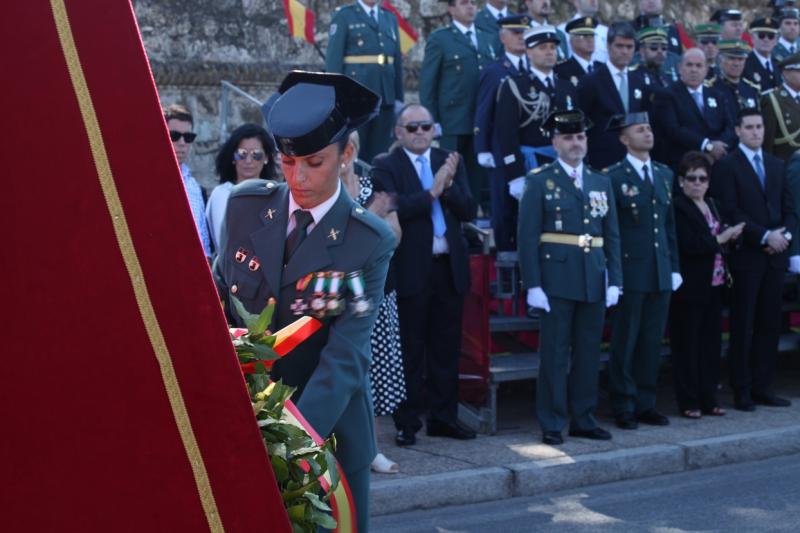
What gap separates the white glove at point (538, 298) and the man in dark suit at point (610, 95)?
6.78ft

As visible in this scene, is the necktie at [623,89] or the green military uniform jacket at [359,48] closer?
the necktie at [623,89]

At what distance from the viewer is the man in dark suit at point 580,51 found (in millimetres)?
10977

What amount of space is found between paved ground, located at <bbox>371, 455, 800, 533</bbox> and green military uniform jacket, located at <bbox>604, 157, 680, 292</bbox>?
160 centimetres

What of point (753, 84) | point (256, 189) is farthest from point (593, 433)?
point (256, 189)

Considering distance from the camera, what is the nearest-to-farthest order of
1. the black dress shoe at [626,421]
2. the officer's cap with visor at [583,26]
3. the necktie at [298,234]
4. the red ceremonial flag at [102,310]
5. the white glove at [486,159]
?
the red ceremonial flag at [102,310] < the necktie at [298,234] < the black dress shoe at [626,421] < the white glove at [486,159] < the officer's cap with visor at [583,26]

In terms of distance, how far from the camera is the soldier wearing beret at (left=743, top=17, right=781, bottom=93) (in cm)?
1291

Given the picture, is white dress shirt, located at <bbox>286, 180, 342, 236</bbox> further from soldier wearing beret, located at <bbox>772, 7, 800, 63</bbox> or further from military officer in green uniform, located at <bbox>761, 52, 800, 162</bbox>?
soldier wearing beret, located at <bbox>772, 7, 800, 63</bbox>

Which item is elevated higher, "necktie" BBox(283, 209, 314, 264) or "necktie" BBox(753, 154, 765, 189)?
"necktie" BBox(283, 209, 314, 264)

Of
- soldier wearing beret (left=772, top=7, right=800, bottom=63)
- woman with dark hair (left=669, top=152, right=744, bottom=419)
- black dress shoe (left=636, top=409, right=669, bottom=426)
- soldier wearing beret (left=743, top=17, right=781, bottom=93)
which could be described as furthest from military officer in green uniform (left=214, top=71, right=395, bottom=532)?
soldier wearing beret (left=772, top=7, right=800, bottom=63)

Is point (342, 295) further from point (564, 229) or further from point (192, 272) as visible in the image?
point (564, 229)

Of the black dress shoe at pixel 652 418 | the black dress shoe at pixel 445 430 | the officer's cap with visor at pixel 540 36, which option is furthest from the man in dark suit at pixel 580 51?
the black dress shoe at pixel 445 430

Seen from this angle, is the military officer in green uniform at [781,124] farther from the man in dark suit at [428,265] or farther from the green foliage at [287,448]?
the green foliage at [287,448]


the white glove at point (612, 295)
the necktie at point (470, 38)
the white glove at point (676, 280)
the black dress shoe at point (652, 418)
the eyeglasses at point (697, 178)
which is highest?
the necktie at point (470, 38)

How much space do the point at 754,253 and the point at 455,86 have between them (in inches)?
108
